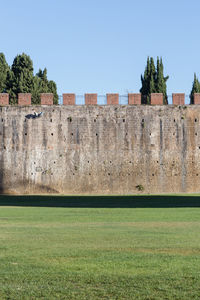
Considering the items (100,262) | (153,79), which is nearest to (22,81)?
(153,79)

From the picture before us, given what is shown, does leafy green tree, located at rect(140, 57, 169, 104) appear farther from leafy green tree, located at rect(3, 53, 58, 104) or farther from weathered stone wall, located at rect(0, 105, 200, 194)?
weathered stone wall, located at rect(0, 105, 200, 194)

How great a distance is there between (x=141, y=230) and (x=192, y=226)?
5.39ft

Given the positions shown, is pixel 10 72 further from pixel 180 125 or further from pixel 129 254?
pixel 129 254

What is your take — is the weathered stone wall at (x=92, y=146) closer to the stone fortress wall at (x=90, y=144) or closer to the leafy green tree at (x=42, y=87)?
the stone fortress wall at (x=90, y=144)

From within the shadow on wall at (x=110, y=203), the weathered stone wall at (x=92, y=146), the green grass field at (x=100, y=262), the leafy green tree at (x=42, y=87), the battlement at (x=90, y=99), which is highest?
the leafy green tree at (x=42, y=87)

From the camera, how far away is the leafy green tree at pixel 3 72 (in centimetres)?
6350

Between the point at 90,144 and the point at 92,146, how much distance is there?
18cm

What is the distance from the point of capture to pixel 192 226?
15312 millimetres

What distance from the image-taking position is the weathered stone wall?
41.6 m

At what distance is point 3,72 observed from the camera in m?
66.2

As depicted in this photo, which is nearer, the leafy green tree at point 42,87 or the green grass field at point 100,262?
the green grass field at point 100,262

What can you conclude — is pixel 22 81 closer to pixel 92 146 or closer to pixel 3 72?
pixel 3 72

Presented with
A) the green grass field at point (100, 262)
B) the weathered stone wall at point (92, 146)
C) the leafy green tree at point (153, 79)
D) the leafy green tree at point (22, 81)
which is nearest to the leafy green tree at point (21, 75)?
the leafy green tree at point (22, 81)

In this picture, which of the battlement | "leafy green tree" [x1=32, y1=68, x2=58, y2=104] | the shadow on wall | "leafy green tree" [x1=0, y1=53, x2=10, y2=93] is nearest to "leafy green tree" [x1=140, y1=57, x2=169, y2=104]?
"leafy green tree" [x1=32, y1=68, x2=58, y2=104]
